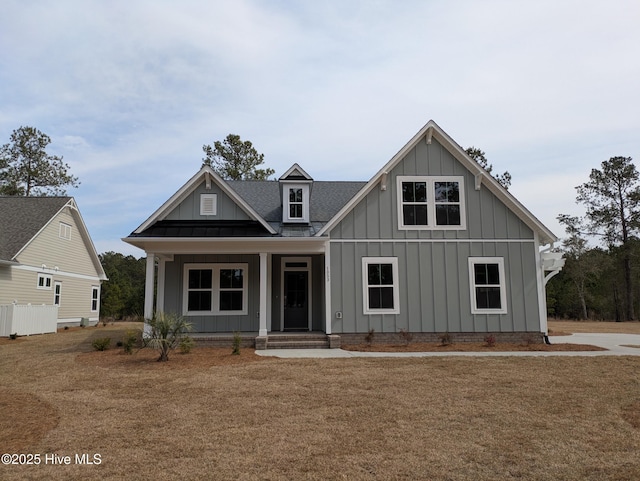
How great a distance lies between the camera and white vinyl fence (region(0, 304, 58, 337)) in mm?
17422

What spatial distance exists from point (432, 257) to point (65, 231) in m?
19.7

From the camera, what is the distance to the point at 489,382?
811 cm

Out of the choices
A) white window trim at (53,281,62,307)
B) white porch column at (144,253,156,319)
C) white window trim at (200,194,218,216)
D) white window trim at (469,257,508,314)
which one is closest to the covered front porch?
white porch column at (144,253,156,319)

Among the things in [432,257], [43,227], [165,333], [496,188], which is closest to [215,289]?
[165,333]

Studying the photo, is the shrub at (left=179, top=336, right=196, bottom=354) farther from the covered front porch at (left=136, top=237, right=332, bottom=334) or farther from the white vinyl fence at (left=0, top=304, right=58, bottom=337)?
the white vinyl fence at (left=0, top=304, right=58, bottom=337)

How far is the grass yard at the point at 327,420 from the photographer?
435 centimetres

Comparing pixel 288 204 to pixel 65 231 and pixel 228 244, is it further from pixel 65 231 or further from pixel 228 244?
pixel 65 231

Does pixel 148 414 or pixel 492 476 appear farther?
pixel 148 414

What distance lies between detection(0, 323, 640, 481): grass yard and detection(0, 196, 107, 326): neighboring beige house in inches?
468

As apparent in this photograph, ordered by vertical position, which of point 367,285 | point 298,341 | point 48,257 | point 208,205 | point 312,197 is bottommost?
point 298,341

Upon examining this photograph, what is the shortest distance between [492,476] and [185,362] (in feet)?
25.4

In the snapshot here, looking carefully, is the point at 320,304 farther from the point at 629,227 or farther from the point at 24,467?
the point at 629,227

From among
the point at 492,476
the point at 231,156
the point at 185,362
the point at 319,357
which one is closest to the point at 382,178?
the point at 319,357

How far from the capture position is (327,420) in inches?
230
